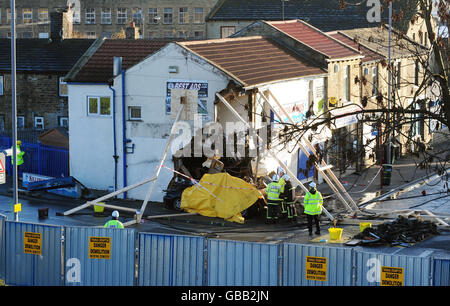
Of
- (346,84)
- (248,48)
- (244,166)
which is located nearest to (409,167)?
(346,84)

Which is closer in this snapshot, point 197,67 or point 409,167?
point 197,67

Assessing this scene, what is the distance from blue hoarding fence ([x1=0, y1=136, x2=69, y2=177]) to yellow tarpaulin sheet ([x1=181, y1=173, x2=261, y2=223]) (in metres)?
7.63

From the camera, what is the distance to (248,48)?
33.7 meters

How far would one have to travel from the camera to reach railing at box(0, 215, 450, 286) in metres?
17.0

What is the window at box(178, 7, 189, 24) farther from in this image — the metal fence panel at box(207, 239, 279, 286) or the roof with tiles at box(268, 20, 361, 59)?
the metal fence panel at box(207, 239, 279, 286)

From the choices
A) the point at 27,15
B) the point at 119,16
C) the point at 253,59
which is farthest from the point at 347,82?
the point at 27,15

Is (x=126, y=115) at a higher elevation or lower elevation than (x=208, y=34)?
lower

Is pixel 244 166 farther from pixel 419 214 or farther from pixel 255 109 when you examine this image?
pixel 419 214

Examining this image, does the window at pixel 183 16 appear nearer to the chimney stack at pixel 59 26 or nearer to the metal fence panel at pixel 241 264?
the chimney stack at pixel 59 26

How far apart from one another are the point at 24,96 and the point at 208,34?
17.5m

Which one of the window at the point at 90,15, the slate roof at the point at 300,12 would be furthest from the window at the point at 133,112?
the window at the point at 90,15

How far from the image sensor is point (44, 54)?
150 ft

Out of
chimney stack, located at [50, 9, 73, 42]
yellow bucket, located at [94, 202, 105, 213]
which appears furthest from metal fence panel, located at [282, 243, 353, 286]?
chimney stack, located at [50, 9, 73, 42]

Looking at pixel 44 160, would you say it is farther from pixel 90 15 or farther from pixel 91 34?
pixel 90 15
